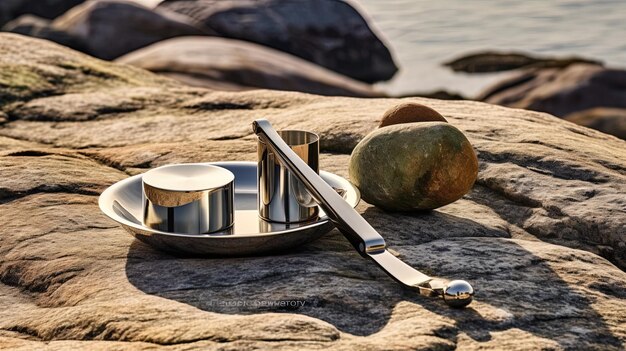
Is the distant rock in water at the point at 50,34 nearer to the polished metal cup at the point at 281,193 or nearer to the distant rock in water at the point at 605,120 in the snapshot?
the distant rock in water at the point at 605,120

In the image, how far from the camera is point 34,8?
12430 mm

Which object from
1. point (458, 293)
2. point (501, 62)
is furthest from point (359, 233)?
point (501, 62)

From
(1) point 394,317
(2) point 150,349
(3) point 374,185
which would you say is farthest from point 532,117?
(2) point 150,349

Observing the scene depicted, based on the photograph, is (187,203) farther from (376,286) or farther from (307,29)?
(307,29)

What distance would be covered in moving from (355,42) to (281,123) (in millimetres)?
7856

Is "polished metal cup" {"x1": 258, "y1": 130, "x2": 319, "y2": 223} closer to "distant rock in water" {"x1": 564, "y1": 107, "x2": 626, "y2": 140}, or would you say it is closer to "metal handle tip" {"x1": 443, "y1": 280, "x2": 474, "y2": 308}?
"metal handle tip" {"x1": 443, "y1": 280, "x2": 474, "y2": 308}

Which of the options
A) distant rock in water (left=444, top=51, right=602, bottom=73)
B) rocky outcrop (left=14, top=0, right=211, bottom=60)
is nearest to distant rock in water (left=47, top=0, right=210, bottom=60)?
rocky outcrop (left=14, top=0, right=211, bottom=60)

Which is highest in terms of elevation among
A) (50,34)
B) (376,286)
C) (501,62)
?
(376,286)

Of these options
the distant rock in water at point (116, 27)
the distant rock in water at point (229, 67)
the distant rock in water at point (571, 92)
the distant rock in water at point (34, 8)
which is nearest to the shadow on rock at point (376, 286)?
the distant rock in water at point (229, 67)

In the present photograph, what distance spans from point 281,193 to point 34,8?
1090 cm

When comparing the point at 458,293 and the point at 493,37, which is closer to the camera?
the point at 458,293

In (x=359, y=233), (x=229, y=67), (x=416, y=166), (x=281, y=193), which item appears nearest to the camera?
(x=359, y=233)

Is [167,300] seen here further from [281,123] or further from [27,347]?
[281,123]

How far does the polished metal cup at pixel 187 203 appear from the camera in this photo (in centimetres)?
223
